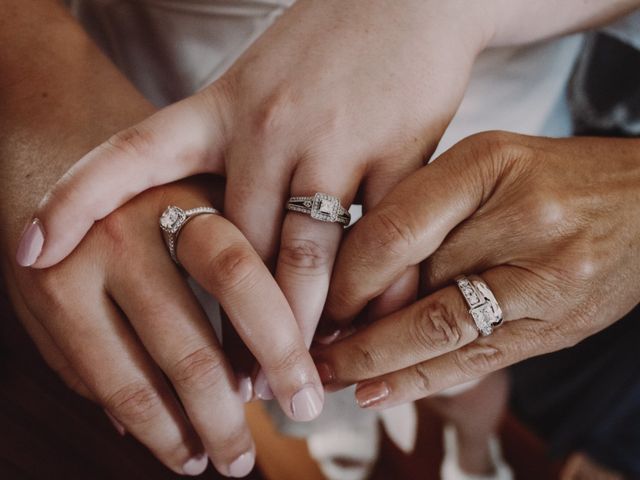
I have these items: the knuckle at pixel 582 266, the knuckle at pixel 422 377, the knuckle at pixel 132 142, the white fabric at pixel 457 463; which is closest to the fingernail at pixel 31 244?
the knuckle at pixel 132 142

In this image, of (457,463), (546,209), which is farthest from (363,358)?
(457,463)

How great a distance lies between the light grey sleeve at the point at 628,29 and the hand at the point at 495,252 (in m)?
0.33

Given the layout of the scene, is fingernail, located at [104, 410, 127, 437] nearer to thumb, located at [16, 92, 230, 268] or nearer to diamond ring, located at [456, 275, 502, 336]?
thumb, located at [16, 92, 230, 268]

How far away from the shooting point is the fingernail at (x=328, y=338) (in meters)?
0.70

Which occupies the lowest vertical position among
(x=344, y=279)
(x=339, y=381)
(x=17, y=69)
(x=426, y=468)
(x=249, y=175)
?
(x=426, y=468)

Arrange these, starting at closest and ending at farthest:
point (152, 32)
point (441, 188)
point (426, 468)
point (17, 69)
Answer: point (441, 188), point (17, 69), point (152, 32), point (426, 468)

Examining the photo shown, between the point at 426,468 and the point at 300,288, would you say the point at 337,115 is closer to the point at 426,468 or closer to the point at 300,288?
the point at 300,288

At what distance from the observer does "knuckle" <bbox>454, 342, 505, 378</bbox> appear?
65 cm

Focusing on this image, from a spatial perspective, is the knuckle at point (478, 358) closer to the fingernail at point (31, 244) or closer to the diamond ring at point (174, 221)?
the diamond ring at point (174, 221)

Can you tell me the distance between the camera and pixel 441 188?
587 millimetres

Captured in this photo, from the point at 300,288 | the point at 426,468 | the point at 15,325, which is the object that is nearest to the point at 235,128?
the point at 300,288

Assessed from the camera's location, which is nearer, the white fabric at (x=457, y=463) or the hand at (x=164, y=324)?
the hand at (x=164, y=324)

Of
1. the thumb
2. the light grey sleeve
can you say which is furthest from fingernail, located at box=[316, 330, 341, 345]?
the light grey sleeve

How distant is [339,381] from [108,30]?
0.71 m
